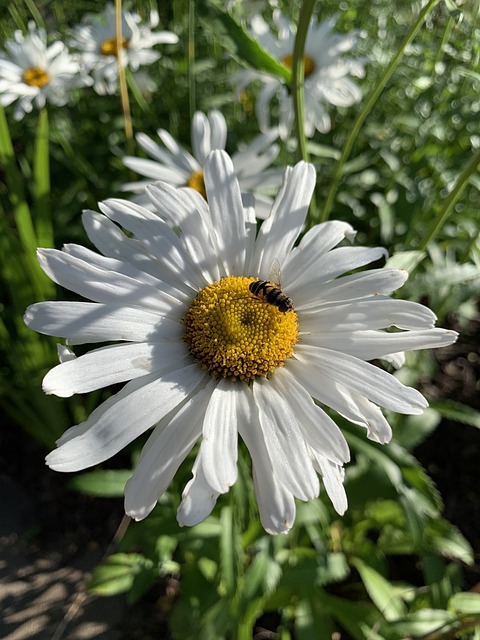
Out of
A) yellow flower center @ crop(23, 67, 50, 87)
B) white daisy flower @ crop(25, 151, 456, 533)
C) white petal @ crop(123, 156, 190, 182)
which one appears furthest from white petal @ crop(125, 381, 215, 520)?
yellow flower center @ crop(23, 67, 50, 87)

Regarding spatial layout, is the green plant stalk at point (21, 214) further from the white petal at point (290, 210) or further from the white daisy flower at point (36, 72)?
the white petal at point (290, 210)

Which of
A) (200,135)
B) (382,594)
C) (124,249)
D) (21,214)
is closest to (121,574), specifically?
(382,594)

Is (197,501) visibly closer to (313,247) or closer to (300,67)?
(313,247)

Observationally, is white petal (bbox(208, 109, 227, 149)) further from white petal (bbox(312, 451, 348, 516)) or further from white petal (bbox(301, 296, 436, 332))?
white petal (bbox(312, 451, 348, 516))

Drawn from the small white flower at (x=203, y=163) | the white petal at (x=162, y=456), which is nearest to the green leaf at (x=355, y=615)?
the white petal at (x=162, y=456)

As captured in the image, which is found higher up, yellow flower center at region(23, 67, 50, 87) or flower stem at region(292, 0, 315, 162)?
yellow flower center at region(23, 67, 50, 87)
